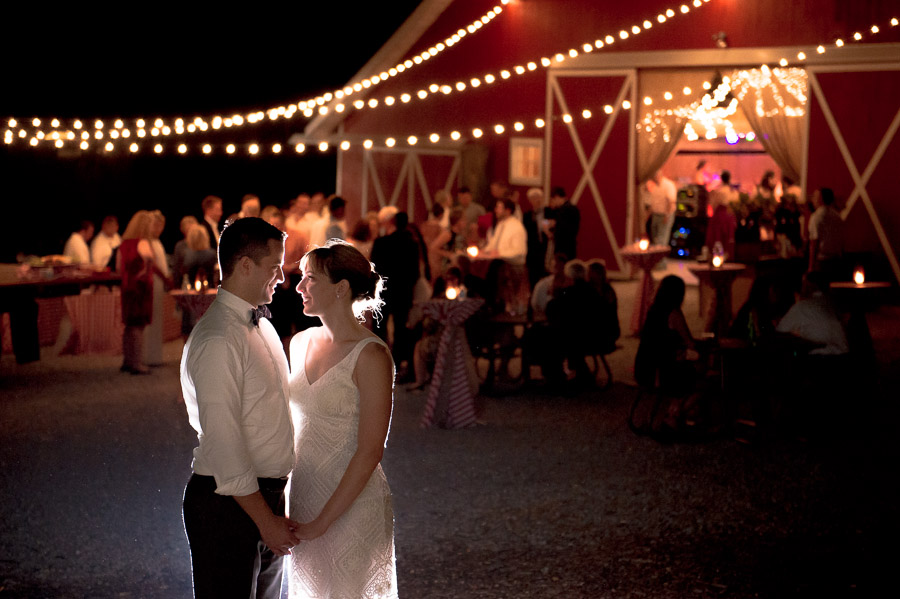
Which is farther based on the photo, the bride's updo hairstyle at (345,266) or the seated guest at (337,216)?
the seated guest at (337,216)

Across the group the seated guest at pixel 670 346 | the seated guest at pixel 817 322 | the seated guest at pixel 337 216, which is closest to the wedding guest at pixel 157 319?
the seated guest at pixel 337 216

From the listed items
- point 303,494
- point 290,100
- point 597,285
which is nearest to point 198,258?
point 597,285

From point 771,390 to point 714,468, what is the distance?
1586mm

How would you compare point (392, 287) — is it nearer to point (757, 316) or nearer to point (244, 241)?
point (757, 316)

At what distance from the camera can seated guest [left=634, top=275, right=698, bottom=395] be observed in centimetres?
706

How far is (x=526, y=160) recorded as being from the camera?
1666 cm

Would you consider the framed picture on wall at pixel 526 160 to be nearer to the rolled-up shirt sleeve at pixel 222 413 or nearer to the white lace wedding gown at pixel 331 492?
the white lace wedding gown at pixel 331 492

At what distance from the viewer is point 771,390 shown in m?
7.55

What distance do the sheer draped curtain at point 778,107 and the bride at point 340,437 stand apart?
514 inches

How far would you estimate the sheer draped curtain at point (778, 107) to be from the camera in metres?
14.6

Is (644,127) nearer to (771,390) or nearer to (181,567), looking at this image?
(771,390)

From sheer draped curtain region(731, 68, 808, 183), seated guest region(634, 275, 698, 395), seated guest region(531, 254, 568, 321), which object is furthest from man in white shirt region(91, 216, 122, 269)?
sheer draped curtain region(731, 68, 808, 183)

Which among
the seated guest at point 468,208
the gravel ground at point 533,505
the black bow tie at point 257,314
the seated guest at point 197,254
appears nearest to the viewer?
the black bow tie at point 257,314

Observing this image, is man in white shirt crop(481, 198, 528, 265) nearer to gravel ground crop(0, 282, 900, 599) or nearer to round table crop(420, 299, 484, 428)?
gravel ground crop(0, 282, 900, 599)
